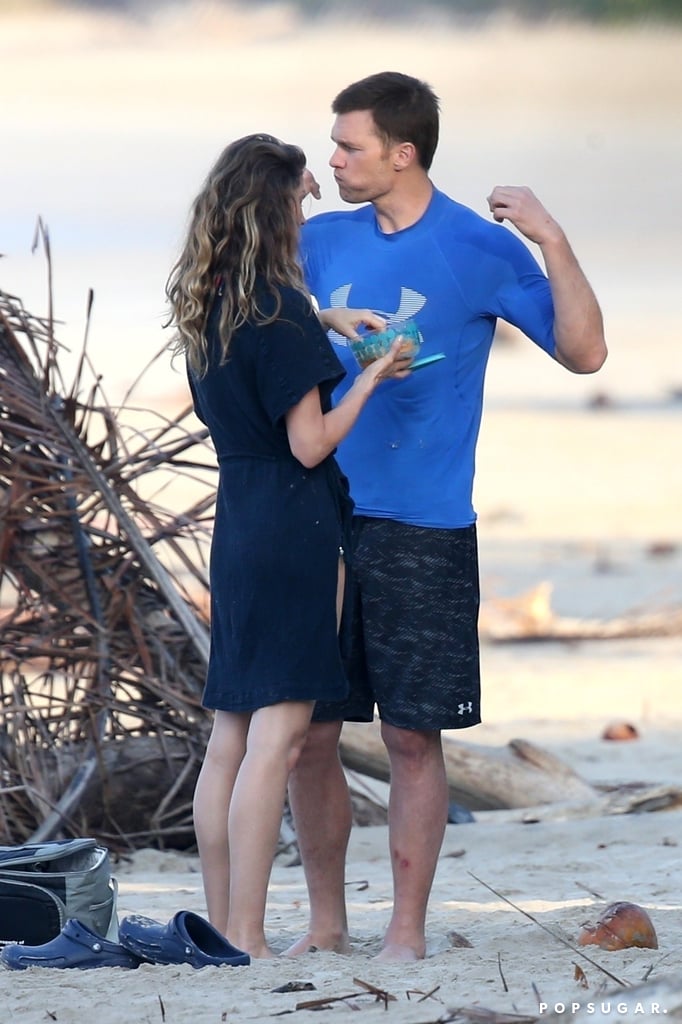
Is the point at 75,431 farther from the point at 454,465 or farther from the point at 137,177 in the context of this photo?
the point at 137,177

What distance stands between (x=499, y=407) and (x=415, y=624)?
15222 millimetres

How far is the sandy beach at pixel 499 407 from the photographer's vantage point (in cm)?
316

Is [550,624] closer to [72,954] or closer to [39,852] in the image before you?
[39,852]

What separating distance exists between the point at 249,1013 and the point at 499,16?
38316 millimetres

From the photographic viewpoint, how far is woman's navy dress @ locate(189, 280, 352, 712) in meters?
3.34

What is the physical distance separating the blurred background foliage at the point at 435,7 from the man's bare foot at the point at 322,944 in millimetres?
30681

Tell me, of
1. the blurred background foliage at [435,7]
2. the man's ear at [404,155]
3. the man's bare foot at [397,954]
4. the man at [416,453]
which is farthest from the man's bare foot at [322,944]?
the blurred background foliage at [435,7]

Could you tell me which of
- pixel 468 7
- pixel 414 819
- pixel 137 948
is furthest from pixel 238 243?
pixel 468 7

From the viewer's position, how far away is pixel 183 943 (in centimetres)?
320

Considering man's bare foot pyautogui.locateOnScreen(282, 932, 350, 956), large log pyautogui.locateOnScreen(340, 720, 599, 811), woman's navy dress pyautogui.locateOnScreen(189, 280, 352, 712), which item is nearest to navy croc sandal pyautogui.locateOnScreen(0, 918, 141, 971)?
man's bare foot pyautogui.locateOnScreen(282, 932, 350, 956)

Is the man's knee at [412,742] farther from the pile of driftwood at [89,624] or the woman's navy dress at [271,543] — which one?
the pile of driftwood at [89,624]

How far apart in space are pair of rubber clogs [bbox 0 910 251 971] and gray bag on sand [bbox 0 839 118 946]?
14cm

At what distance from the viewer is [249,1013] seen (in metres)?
2.92

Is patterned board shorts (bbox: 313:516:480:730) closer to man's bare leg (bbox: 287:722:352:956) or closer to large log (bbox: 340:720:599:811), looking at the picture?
man's bare leg (bbox: 287:722:352:956)
